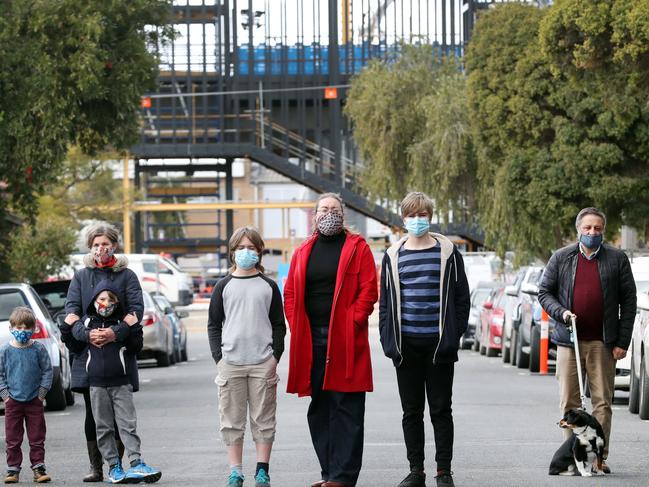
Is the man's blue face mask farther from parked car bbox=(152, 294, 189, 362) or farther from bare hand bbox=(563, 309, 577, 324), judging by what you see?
parked car bbox=(152, 294, 189, 362)

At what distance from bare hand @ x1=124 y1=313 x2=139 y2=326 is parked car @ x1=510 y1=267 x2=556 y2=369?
15973 millimetres

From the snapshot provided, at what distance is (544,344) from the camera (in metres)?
27.5

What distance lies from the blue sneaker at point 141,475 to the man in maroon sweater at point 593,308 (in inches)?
119

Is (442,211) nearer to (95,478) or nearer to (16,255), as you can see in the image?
(16,255)

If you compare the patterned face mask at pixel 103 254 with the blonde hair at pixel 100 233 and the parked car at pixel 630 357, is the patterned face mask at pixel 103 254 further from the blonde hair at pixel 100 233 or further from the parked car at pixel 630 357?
the parked car at pixel 630 357

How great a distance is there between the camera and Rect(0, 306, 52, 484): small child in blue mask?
Result: 506 inches

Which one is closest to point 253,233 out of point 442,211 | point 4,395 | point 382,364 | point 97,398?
point 97,398

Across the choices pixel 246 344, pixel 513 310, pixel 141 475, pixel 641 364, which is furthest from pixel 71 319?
A: pixel 513 310

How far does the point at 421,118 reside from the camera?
53.0 meters

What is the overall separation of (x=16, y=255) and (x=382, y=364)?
937 cm

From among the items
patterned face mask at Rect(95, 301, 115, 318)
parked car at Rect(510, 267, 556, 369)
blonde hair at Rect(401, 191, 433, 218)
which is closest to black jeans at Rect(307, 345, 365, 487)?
blonde hair at Rect(401, 191, 433, 218)

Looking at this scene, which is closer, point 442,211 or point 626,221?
point 626,221

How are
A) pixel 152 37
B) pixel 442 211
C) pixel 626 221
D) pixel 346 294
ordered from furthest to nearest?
pixel 442 211, pixel 626 221, pixel 152 37, pixel 346 294

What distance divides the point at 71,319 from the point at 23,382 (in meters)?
1.21
